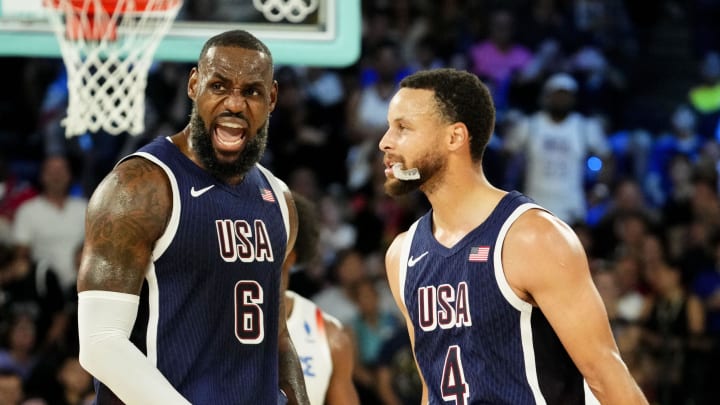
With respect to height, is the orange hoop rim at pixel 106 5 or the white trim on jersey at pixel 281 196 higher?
the orange hoop rim at pixel 106 5

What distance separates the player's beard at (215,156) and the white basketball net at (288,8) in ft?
6.47

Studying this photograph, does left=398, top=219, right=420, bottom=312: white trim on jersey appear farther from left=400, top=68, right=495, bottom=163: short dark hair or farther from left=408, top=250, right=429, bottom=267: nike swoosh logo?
left=400, top=68, right=495, bottom=163: short dark hair

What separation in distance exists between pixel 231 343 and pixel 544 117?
7389 millimetres

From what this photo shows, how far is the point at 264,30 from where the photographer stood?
6016mm

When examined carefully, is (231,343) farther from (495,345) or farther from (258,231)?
(495,345)

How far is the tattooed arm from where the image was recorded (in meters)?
3.81

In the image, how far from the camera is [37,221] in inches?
356

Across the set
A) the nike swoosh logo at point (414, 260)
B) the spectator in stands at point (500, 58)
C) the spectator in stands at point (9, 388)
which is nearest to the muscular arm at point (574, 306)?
the nike swoosh logo at point (414, 260)

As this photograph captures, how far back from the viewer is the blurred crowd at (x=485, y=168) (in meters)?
8.78

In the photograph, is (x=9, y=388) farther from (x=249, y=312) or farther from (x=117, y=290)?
(x=117, y=290)

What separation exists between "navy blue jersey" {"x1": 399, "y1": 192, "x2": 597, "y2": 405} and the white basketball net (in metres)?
2.20

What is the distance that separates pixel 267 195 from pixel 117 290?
0.81 m

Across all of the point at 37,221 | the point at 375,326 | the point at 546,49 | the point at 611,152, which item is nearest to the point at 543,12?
the point at 546,49

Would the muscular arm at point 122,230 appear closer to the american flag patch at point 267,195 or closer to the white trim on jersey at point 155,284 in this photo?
the white trim on jersey at point 155,284
